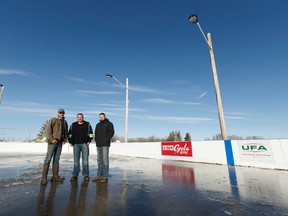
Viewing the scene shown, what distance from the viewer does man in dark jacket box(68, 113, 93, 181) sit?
5672mm

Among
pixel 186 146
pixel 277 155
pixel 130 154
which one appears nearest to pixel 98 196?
pixel 277 155

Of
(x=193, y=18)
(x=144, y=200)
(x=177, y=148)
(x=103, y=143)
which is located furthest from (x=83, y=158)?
(x=193, y=18)

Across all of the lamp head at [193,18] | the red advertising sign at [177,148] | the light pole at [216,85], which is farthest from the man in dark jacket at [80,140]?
the lamp head at [193,18]

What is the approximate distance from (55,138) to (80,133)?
689 millimetres

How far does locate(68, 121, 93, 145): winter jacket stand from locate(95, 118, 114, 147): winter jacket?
10.3 inches

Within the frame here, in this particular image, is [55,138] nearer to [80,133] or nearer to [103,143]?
[80,133]

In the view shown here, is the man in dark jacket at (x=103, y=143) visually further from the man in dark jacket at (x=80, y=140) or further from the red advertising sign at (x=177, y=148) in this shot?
the red advertising sign at (x=177, y=148)

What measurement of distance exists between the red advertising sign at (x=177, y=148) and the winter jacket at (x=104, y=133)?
723cm

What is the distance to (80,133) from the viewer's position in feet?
18.8

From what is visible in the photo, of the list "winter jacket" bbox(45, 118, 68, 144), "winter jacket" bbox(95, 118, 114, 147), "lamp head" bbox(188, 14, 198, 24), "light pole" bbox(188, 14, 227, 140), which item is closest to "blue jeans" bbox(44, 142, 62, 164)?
"winter jacket" bbox(45, 118, 68, 144)

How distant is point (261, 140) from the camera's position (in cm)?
852

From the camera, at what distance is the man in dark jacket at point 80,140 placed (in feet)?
18.6

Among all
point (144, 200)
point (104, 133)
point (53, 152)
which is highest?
point (104, 133)

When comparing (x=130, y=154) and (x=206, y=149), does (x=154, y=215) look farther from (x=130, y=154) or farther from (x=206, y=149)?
(x=130, y=154)
